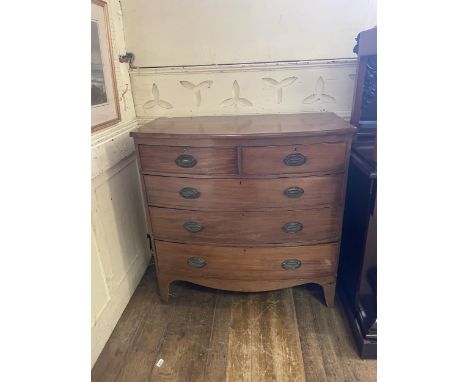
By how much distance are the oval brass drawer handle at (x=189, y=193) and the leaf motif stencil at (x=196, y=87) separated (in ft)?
2.01

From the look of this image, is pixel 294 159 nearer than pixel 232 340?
Yes

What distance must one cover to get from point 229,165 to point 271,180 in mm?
191

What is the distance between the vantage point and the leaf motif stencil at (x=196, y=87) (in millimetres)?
1617

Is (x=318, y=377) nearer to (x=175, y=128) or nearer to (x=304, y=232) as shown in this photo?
(x=304, y=232)

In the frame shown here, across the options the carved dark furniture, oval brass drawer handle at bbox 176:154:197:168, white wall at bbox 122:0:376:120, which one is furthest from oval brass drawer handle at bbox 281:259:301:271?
white wall at bbox 122:0:376:120

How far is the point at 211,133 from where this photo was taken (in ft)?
3.89

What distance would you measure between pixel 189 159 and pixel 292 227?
1.82 ft

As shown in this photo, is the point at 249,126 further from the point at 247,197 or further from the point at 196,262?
the point at 196,262

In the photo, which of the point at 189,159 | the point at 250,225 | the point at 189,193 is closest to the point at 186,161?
the point at 189,159

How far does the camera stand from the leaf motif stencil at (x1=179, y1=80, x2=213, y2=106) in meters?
1.62

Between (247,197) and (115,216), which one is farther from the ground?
(247,197)

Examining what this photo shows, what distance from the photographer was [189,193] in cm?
130

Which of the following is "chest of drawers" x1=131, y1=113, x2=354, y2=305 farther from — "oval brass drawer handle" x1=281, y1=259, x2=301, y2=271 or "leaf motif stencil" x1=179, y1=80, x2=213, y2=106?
"leaf motif stencil" x1=179, y1=80, x2=213, y2=106
